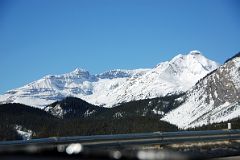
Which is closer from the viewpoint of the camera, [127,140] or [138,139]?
[127,140]

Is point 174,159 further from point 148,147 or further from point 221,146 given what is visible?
point 221,146

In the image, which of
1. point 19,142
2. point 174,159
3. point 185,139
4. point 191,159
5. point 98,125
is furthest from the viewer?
point 98,125

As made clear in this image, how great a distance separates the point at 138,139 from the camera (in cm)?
2069

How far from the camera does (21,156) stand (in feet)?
19.2

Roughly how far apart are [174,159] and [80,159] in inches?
43.2

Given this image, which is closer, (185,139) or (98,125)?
(185,139)

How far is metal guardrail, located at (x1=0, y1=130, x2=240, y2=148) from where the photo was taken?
741 inches

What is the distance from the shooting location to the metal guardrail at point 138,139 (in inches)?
741

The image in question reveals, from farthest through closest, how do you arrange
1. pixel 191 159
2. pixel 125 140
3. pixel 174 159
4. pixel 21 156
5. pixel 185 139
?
pixel 185 139 → pixel 125 140 → pixel 21 156 → pixel 191 159 → pixel 174 159

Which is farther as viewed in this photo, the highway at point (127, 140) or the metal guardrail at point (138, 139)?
the metal guardrail at point (138, 139)

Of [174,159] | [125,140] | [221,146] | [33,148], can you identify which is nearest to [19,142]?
[125,140]

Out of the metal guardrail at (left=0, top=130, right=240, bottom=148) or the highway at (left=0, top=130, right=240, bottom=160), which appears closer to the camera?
the highway at (left=0, top=130, right=240, bottom=160)

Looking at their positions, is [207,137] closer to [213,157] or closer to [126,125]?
[213,157]

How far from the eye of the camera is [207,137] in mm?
22891
